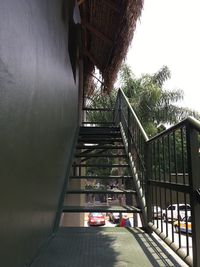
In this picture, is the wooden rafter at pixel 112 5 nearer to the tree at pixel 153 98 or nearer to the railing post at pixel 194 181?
the railing post at pixel 194 181

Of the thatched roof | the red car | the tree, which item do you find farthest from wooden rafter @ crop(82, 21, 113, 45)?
the red car

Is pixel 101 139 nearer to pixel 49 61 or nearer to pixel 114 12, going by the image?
pixel 114 12

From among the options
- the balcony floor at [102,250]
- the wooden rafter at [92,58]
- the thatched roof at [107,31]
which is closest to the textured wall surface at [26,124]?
the balcony floor at [102,250]

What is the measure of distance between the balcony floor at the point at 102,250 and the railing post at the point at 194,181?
0.53 metres

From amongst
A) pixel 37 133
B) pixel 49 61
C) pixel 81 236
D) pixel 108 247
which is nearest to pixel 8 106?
pixel 37 133

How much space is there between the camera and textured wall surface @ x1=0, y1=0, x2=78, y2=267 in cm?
173

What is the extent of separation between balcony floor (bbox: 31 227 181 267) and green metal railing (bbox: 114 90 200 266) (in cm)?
17

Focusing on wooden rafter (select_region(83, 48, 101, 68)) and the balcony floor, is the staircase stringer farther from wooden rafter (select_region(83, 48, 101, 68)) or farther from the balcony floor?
wooden rafter (select_region(83, 48, 101, 68))

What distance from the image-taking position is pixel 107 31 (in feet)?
23.9

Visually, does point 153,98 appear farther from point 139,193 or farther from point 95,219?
point 95,219

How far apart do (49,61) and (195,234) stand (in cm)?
185

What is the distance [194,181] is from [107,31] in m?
5.49

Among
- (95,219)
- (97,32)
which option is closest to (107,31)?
(97,32)

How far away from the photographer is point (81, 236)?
376cm
